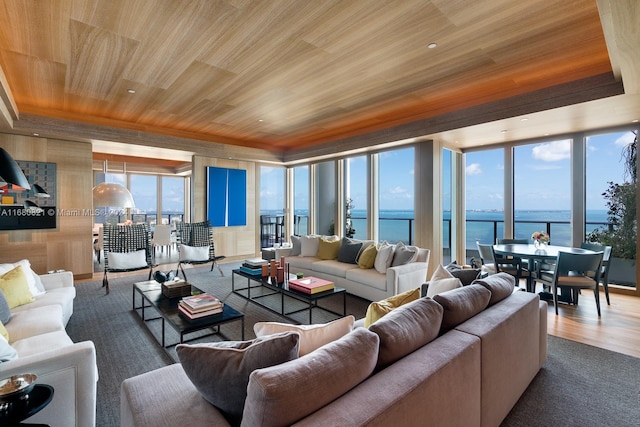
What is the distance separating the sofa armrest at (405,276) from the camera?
3.88 meters

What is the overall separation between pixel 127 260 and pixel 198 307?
9.72ft

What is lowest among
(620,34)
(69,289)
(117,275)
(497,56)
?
(117,275)

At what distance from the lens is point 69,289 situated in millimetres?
3359

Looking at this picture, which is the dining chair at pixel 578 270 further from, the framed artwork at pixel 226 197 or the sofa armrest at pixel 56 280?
the framed artwork at pixel 226 197

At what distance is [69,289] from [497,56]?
5.20 m

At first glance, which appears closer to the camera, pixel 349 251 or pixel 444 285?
pixel 444 285

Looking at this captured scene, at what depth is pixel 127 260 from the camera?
492cm

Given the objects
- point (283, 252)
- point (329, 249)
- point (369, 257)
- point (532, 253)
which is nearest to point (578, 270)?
point (532, 253)

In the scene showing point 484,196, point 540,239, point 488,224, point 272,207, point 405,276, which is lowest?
point 405,276

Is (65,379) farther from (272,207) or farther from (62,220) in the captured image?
(272,207)

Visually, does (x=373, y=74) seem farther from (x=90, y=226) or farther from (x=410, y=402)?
(x=90, y=226)

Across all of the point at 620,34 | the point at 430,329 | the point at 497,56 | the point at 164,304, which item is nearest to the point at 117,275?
the point at 164,304

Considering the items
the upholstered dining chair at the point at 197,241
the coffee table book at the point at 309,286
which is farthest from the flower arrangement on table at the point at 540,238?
the upholstered dining chair at the point at 197,241

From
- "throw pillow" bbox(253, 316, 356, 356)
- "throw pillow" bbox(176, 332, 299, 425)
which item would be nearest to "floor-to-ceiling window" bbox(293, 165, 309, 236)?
"throw pillow" bbox(253, 316, 356, 356)
